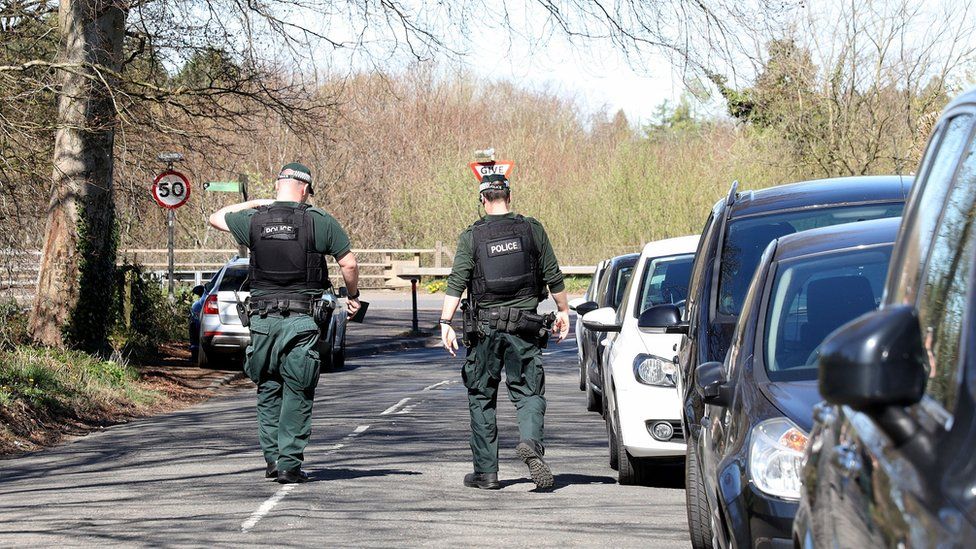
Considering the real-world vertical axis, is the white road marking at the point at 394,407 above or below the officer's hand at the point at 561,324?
below

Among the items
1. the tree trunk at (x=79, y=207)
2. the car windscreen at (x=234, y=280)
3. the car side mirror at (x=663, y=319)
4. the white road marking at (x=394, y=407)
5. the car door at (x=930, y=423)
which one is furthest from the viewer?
the car windscreen at (x=234, y=280)

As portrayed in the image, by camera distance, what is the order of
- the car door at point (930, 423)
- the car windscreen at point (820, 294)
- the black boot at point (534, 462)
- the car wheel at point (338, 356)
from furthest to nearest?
the car wheel at point (338, 356) → the black boot at point (534, 462) → the car windscreen at point (820, 294) → the car door at point (930, 423)

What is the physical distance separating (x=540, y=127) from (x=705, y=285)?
56091 millimetres

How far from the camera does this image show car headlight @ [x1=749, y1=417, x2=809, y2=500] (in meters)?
4.84

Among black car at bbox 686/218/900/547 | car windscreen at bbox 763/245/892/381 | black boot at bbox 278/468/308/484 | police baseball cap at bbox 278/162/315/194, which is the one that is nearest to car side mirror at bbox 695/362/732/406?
black car at bbox 686/218/900/547

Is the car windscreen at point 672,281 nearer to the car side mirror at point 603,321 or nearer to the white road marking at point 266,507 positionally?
the car side mirror at point 603,321

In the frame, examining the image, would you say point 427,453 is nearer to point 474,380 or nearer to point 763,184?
point 474,380

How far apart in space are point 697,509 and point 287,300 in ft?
11.4

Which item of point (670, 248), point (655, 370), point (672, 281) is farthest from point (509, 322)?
point (672, 281)

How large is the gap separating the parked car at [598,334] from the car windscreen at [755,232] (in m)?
3.57

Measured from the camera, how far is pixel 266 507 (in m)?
8.34

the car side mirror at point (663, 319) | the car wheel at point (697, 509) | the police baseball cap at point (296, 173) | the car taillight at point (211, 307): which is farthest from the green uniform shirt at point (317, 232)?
the car taillight at point (211, 307)

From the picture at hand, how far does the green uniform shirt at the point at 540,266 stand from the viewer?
361 inches

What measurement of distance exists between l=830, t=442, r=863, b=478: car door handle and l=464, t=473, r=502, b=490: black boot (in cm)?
612
